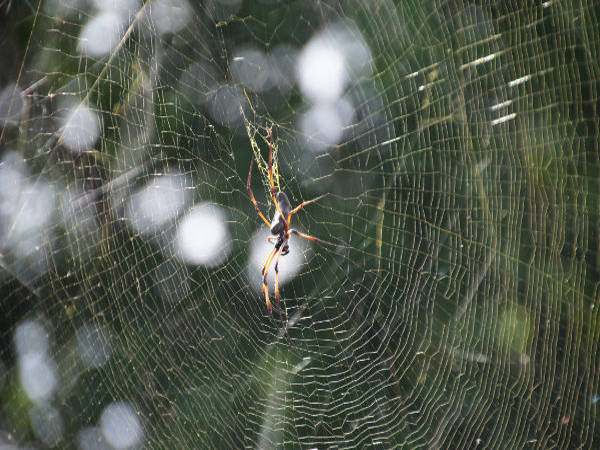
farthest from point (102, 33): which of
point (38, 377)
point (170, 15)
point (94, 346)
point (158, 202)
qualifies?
point (38, 377)

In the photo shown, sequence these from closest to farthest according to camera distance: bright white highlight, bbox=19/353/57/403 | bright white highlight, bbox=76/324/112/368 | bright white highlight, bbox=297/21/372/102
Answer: bright white highlight, bbox=297/21/372/102, bright white highlight, bbox=76/324/112/368, bright white highlight, bbox=19/353/57/403

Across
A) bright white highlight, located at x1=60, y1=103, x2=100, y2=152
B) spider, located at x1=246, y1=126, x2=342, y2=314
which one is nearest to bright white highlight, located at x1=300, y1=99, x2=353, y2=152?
spider, located at x1=246, y1=126, x2=342, y2=314

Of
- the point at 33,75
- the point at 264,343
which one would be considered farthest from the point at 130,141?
the point at 264,343

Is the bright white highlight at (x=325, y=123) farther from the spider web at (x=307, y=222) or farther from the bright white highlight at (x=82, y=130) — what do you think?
the bright white highlight at (x=82, y=130)

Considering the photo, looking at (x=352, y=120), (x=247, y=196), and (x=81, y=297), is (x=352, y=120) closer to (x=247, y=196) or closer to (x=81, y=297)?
(x=247, y=196)

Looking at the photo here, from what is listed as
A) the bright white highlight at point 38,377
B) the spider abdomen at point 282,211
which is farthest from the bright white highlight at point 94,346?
the spider abdomen at point 282,211

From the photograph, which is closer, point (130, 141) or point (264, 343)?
point (130, 141)

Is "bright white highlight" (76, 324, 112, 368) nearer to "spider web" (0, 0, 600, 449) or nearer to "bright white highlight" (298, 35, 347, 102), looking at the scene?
"spider web" (0, 0, 600, 449)
